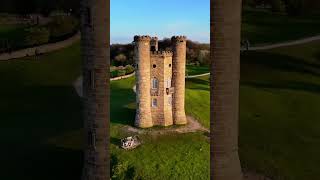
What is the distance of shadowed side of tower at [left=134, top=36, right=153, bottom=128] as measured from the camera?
132ft

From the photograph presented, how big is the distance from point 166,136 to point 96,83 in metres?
Answer: 19.0

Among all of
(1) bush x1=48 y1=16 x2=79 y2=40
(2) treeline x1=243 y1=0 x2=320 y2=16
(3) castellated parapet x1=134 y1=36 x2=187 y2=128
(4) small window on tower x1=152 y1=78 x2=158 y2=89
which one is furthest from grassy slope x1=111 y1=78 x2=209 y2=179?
(2) treeline x1=243 y1=0 x2=320 y2=16

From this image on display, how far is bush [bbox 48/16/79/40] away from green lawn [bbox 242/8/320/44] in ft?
108

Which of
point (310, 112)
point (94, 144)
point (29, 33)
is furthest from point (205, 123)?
point (29, 33)

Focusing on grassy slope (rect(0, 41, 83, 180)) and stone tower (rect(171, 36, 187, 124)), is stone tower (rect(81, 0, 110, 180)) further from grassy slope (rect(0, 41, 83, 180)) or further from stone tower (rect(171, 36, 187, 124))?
stone tower (rect(171, 36, 187, 124))

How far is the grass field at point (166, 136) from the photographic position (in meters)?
36.9

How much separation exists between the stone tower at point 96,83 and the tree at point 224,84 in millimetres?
5373

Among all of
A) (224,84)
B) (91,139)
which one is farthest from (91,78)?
(224,84)

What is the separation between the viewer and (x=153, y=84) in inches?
1603

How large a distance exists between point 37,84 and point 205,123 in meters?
30.2

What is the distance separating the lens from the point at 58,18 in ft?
278

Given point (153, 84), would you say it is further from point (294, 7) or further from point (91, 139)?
point (294, 7)

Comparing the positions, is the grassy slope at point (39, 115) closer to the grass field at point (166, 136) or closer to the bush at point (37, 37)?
the grass field at point (166, 136)

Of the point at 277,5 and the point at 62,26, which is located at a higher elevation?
the point at 277,5
